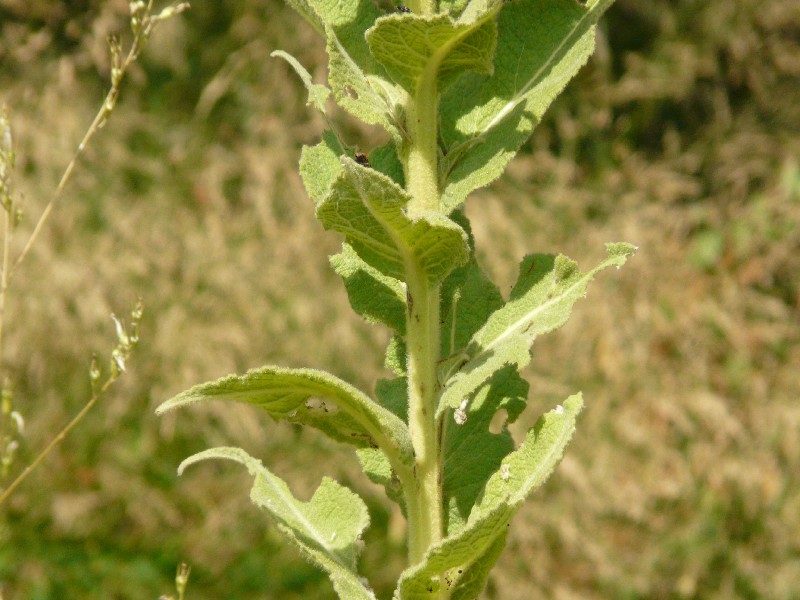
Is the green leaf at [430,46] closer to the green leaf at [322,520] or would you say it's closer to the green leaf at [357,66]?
the green leaf at [357,66]

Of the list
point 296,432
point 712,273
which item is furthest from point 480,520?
point 712,273

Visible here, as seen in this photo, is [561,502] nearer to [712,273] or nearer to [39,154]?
[712,273]

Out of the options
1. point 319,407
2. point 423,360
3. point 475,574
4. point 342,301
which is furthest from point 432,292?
point 342,301

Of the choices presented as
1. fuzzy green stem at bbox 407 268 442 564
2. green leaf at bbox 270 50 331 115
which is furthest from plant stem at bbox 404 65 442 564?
green leaf at bbox 270 50 331 115

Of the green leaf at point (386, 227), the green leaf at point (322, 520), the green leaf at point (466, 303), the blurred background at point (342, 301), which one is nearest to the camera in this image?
the green leaf at point (386, 227)

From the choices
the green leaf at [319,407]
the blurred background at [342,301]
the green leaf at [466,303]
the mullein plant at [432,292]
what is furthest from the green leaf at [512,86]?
the blurred background at [342,301]

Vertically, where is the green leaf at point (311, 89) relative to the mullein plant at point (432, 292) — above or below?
above

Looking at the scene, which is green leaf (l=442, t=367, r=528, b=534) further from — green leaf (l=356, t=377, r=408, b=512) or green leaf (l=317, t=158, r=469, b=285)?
green leaf (l=317, t=158, r=469, b=285)
